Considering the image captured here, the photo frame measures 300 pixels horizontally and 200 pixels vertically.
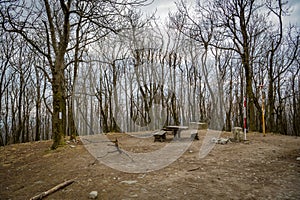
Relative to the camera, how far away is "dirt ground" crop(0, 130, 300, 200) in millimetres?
3480

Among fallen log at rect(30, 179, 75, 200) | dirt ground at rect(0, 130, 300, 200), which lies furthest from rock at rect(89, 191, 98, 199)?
fallen log at rect(30, 179, 75, 200)

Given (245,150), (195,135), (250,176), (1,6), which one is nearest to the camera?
(250,176)

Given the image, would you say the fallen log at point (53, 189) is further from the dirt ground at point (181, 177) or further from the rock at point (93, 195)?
the rock at point (93, 195)

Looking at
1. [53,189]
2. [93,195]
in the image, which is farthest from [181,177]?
[53,189]

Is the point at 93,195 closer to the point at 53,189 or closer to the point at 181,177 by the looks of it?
the point at 53,189

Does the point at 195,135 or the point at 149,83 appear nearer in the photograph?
the point at 195,135

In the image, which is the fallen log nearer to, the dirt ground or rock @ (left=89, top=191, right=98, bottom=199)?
the dirt ground

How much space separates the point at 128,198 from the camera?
11.0 feet

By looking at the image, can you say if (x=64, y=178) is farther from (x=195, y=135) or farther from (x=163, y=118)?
(x=163, y=118)

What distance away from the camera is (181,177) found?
13.6 ft

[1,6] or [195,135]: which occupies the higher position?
[1,6]

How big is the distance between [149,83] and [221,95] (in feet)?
23.7

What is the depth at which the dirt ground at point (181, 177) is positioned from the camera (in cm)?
348

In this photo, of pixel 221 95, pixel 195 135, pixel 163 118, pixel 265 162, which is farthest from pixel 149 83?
pixel 265 162
